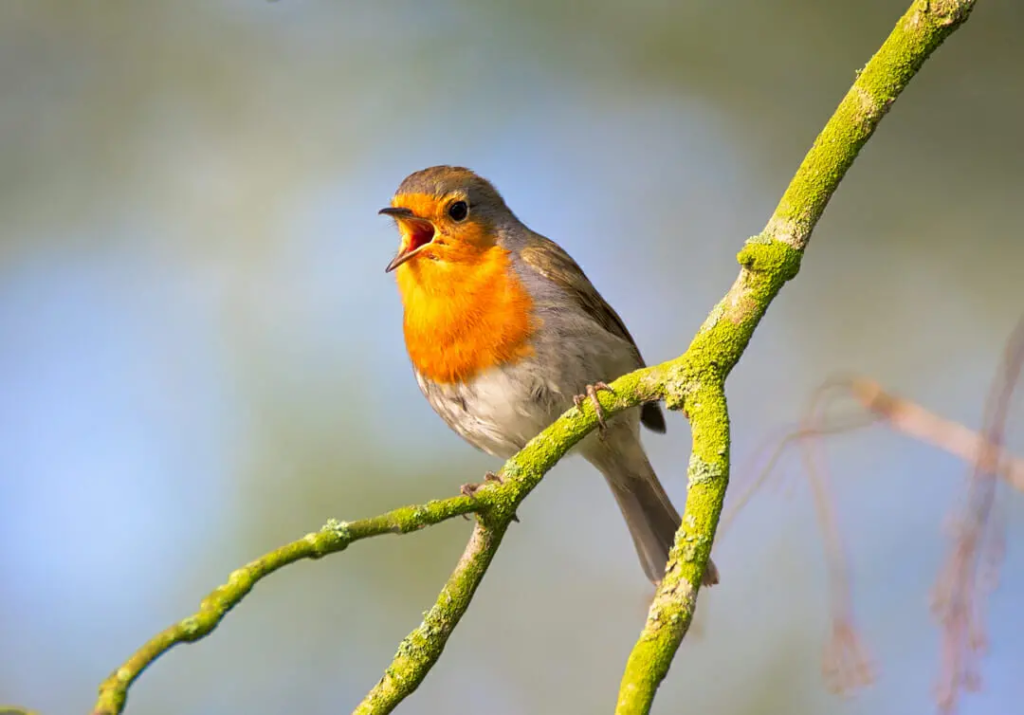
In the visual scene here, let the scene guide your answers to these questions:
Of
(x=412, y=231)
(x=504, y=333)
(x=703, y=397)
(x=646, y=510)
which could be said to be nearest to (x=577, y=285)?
(x=504, y=333)

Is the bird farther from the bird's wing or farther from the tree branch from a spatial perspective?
the tree branch

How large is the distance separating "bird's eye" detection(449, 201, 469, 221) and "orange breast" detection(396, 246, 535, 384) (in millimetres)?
203

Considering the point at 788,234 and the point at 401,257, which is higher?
the point at 401,257

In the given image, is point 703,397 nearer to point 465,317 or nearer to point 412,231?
point 465,317

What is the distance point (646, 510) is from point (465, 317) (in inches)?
49.0

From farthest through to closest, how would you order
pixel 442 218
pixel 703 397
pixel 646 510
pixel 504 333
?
pixel 646 510 → pixel 442 218 → pixel 504 333 → pixel 703 397

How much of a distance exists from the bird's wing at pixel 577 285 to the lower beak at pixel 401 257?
40 cm

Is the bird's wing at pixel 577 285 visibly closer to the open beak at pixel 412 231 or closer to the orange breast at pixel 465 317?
the orange breast at pixel 465 317

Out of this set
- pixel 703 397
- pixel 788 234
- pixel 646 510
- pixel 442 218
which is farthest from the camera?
pixel 646 510

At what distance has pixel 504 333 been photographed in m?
3.79

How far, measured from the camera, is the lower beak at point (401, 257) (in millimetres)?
3851

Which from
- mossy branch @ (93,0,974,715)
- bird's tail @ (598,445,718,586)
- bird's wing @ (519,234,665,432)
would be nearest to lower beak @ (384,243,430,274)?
bird's wing @ (519,234,665,432)

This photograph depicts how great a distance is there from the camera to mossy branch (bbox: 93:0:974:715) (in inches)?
77.7

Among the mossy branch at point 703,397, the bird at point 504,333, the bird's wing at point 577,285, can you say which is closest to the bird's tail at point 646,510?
the bird at point 504,333
